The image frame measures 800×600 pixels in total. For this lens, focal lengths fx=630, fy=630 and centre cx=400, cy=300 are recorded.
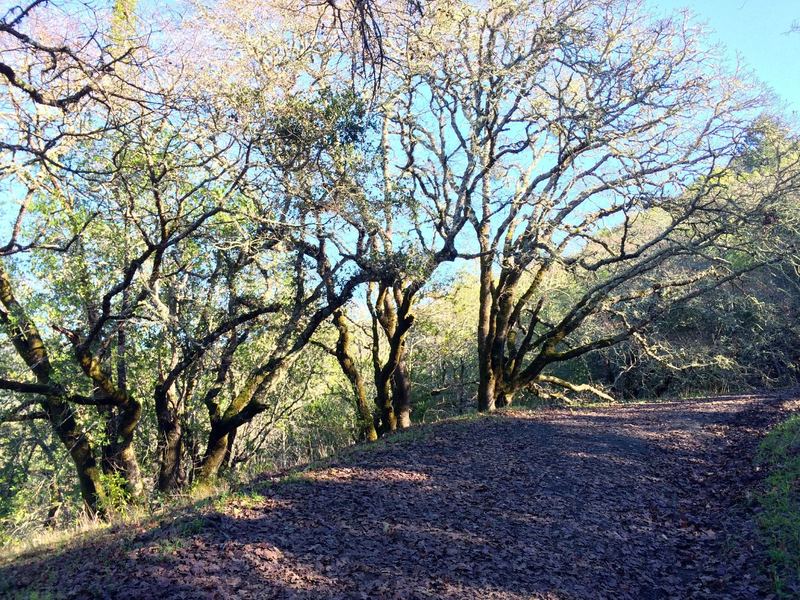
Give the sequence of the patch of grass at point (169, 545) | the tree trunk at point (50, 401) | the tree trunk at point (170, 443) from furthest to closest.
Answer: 1. the tree trunk at point (170, 443)
2. the tree trunk at point (50, 401)
3. the patch of grass at point (169, 545)

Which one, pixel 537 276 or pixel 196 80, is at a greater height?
pixel 196 80

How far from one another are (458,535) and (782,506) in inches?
134

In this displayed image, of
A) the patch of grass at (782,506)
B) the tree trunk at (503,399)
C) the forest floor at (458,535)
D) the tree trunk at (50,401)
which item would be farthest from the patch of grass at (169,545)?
the tree trunk at (503,399)

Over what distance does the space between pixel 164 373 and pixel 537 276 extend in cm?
874

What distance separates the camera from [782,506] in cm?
651

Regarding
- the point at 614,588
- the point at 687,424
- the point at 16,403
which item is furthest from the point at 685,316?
the point at 16,403

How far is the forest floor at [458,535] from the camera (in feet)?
16.5

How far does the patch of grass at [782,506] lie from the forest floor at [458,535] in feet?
0.54

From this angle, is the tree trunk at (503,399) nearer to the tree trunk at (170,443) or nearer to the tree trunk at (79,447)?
the tree trunk at (170,443)

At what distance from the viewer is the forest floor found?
5.04 m

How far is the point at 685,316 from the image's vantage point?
Answer: 19766 mm

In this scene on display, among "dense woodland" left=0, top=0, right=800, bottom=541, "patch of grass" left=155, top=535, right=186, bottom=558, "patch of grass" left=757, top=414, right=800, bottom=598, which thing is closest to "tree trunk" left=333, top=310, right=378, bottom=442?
"dense woodland" left=0, top=0, right=800, bottom=541

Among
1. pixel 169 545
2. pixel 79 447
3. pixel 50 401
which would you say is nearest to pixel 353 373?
pixel 79 447

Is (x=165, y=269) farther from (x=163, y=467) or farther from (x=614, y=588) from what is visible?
(x=614, y=588)
